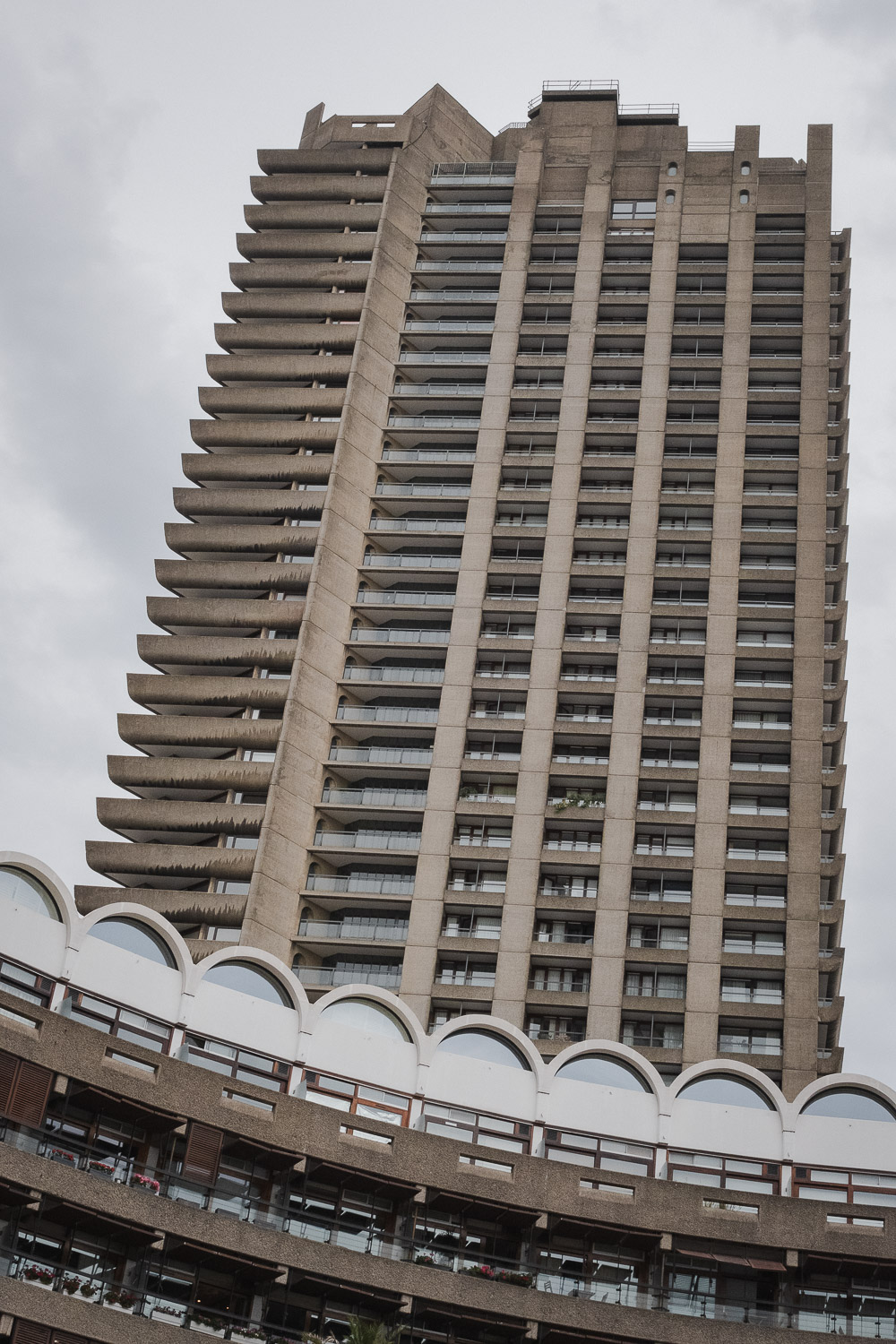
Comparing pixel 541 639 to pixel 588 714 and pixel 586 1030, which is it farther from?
pixel 586 1030

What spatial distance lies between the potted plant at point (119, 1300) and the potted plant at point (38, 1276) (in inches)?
71.2

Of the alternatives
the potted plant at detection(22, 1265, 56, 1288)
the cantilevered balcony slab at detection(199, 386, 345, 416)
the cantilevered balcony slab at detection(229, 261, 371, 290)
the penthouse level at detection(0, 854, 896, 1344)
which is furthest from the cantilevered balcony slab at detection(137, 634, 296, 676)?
the potted plant at detection(22, 1265, 56, 1288)

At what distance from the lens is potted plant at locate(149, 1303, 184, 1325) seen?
46969 millimetres

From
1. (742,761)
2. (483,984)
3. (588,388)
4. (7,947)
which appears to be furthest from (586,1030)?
(588,388)

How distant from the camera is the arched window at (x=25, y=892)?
50.8 m

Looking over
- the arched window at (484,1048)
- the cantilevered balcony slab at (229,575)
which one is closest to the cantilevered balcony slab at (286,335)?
the cantilevered balcony slab at (229,575)

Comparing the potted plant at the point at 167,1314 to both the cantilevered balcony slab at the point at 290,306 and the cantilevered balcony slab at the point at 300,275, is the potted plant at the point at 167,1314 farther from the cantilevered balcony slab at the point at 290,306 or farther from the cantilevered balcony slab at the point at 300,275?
the cantilevered balcony slab at the point at 300,275

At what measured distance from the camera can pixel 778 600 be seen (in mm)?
85188

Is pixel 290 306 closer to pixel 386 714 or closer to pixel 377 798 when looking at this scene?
pixel 386 714

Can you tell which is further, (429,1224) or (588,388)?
(588,388)

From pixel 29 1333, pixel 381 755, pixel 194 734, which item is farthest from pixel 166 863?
pixel 29 1333

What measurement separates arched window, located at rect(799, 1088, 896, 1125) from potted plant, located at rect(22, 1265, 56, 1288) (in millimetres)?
24854

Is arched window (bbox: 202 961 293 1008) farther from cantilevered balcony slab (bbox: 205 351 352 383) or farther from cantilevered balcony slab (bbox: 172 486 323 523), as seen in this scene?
cantilevered balcony slab (bbox: 205 351 352 383)

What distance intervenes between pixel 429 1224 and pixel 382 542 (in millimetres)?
46068
